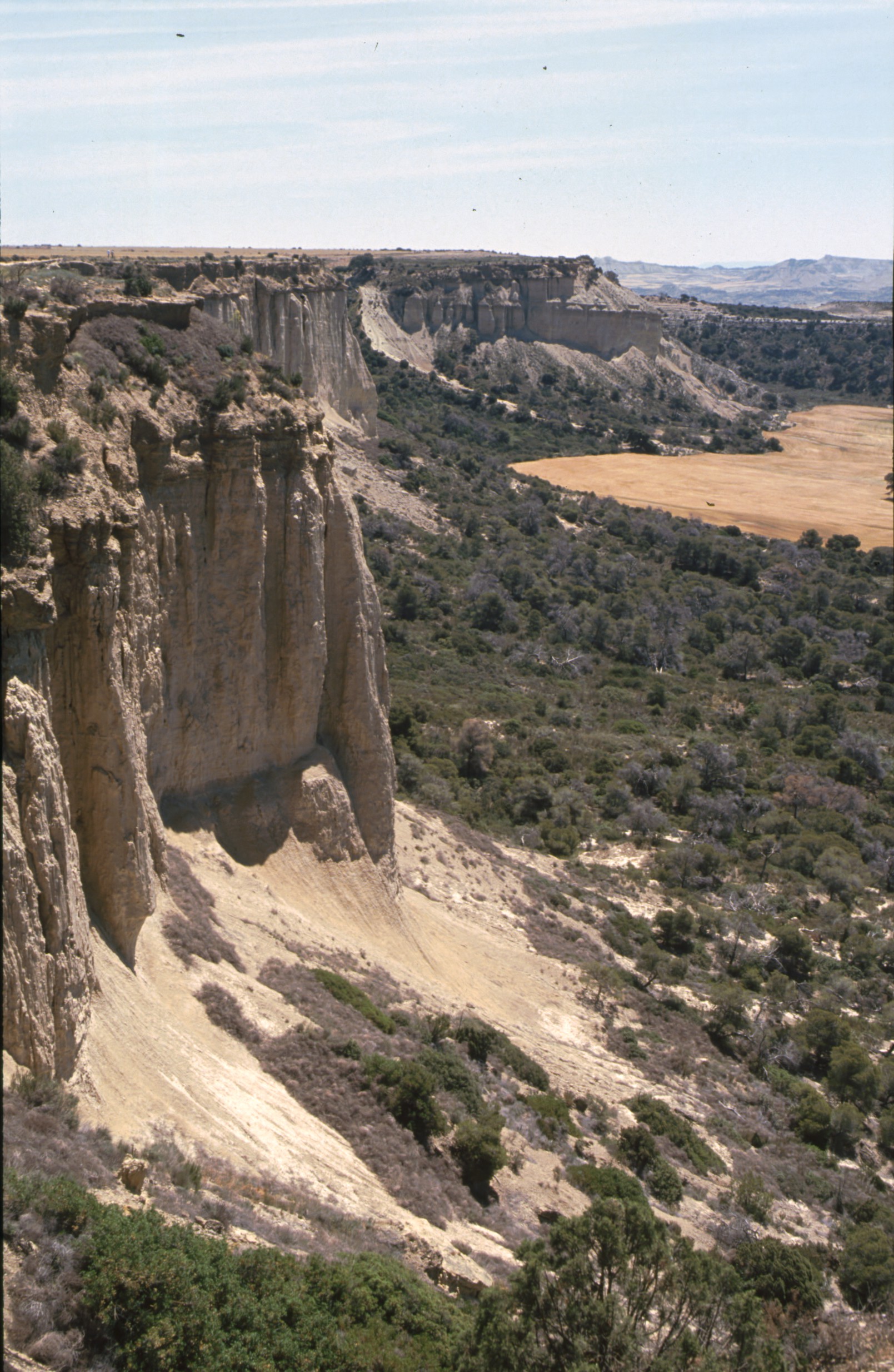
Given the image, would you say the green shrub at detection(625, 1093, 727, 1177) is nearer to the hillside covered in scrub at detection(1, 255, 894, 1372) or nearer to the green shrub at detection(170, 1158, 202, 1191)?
the hillside covered in scrub at detection(1, 255, 894, 1372)

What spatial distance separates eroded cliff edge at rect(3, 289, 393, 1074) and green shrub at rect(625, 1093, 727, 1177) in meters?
6.98

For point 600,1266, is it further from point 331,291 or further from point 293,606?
point 331,291

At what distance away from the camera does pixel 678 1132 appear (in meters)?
20.6

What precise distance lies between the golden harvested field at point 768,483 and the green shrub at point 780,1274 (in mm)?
70122

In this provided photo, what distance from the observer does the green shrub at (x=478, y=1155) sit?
16125mm

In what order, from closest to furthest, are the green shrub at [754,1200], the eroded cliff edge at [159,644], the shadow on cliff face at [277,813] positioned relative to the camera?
1. the eroded cliff edge at [159,644]
2. the green shrub at [754,1200]
3. the shadow on cliff face at [277,813]

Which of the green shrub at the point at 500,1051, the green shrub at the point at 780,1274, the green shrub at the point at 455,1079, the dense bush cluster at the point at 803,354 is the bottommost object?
the green shrub at the point at 780,1274

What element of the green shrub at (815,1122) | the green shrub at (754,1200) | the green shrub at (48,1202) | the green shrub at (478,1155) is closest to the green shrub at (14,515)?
the green shrub at (48,1202)

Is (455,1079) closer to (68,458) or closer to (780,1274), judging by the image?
(780,1274)

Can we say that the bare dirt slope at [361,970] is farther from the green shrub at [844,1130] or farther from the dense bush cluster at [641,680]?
the dense bush cluster at [641,680]

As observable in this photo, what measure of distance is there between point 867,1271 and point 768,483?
288 feet

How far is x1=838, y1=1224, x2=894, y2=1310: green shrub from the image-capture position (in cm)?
1766

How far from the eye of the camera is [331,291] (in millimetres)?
66312

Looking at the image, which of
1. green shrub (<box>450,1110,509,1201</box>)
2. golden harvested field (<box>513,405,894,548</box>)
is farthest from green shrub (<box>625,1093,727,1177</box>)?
golden harvested field (<box>513,405,894,548</box>)
